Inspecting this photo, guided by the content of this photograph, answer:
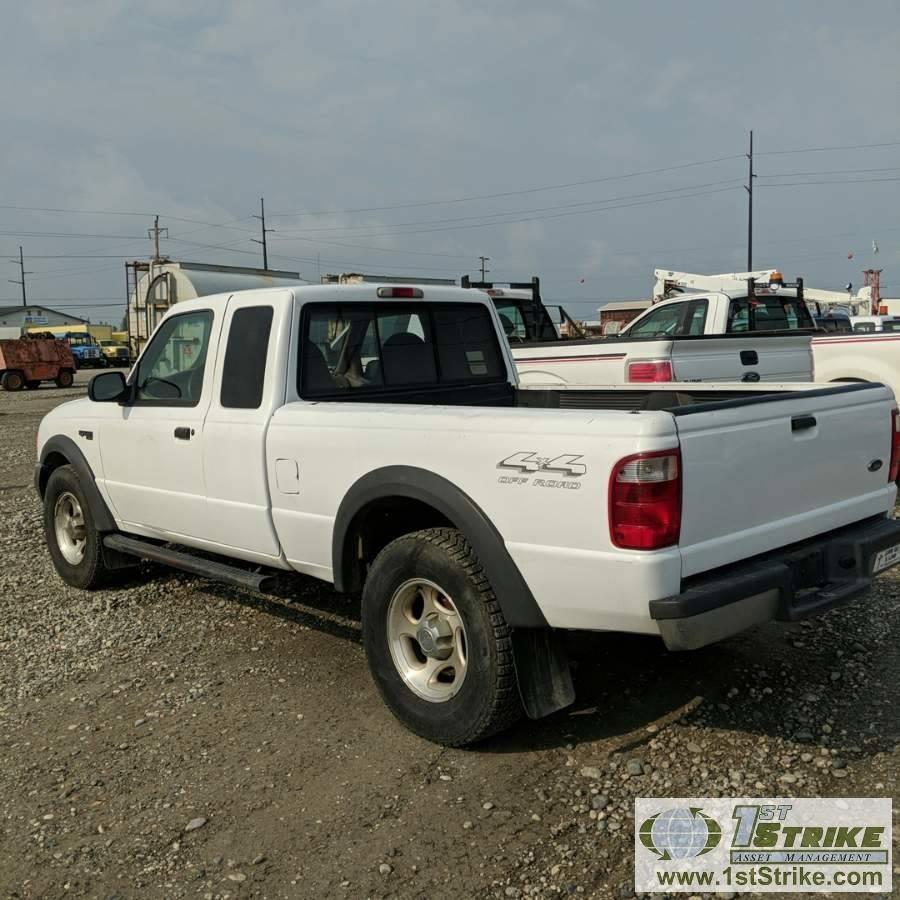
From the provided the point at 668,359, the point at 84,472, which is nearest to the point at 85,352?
the point at 668,359

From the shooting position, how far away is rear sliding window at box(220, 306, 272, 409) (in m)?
4.54

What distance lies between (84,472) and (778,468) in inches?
172

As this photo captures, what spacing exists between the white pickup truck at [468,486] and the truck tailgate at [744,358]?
2783 mm

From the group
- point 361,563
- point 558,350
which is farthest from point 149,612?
point 558,350

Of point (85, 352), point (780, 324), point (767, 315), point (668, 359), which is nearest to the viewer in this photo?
Answer: point (668, 359)

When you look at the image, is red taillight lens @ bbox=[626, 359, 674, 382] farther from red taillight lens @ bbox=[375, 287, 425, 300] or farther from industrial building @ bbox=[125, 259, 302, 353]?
industrial building @ bbox=[125, 259, 302, 353]

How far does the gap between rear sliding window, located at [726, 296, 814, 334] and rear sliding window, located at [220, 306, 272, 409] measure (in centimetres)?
722

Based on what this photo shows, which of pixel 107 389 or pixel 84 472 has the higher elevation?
pixel 107 389

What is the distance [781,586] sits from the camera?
3.29 meters

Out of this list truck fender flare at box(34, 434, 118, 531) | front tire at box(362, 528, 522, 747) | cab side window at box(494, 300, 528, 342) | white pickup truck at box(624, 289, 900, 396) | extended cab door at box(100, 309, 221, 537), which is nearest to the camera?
front tire at box(362, 528, 522, 747)

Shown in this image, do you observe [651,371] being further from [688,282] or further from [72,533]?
[688,282]

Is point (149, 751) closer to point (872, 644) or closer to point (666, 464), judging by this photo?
point (666, 464)

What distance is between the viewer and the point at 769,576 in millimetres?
3252

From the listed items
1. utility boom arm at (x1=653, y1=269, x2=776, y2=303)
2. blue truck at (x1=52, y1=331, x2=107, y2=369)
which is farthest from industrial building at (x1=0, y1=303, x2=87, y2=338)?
utility boom arm at (x1=653, y1=269, x2=776, y2=303)
